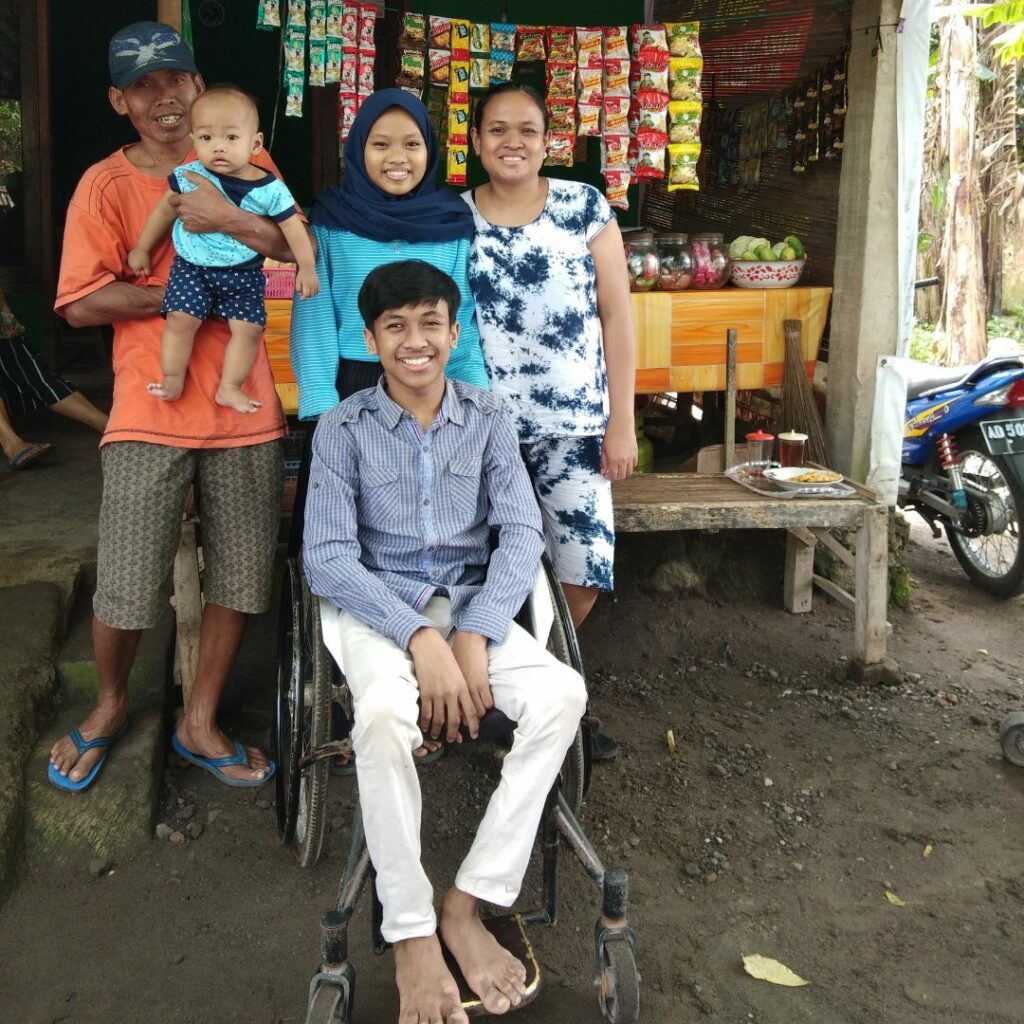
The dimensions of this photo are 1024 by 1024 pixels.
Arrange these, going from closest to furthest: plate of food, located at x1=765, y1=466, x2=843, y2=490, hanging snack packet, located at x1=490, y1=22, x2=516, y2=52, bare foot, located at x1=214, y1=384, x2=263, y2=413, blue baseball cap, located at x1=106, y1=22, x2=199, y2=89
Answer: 1. blue baseball cap, located at x1=106, y1=22, x2=199, y2=89
2. bare foot, located at x1=214, y1=384, x2=263, y2=413
3. plate of food, located at x1=765, y1=466, x2=843, y2=490
4. hanging snack packet, located at x1=490, y1=22, x2=516, y2=52

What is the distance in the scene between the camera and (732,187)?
520 centimetres

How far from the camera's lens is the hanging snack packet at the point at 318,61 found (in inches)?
169

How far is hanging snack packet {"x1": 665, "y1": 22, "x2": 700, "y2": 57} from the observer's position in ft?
14.2

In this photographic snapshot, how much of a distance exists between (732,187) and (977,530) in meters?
1.97

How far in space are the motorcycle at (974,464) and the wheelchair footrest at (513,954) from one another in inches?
117

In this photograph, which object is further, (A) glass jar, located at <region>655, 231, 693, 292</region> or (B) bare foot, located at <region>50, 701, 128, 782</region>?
(A) glass jar, located at <region>655, 231, 693, 292</region>

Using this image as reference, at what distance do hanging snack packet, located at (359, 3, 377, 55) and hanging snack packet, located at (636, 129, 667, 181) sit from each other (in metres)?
1.14

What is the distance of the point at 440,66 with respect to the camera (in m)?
4.44

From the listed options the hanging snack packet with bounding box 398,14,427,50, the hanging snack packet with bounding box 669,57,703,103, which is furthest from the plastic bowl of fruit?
the hanging snack packet with bounding box 398,14,427,50

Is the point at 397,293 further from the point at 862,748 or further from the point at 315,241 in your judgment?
the point at 862,748

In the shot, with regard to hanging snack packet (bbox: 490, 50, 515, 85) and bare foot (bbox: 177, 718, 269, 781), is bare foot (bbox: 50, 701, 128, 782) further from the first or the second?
hanging snack packet (bbox: 490, 50, 515, 85)

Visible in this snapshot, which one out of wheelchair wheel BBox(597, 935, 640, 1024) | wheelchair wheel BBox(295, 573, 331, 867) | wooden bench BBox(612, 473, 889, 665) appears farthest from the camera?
wooden bench BBox(612, 473, 889, 665)

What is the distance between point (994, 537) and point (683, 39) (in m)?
2.52

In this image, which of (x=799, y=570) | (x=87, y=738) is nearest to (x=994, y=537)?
(x=799, y=570)
